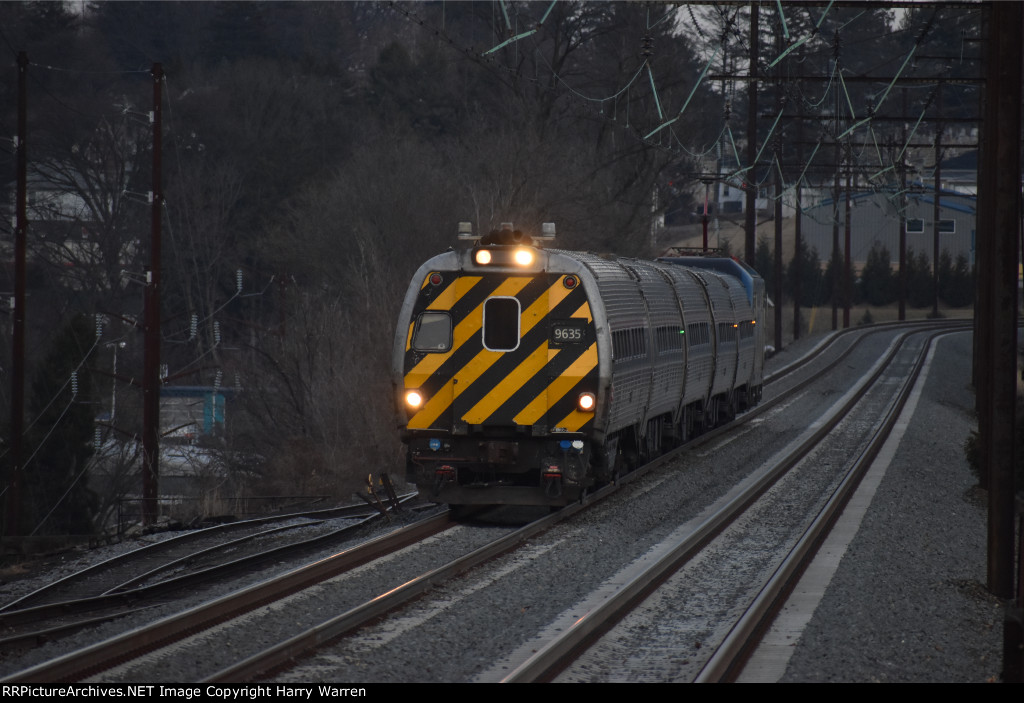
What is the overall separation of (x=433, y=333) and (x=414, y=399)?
0.79 metres

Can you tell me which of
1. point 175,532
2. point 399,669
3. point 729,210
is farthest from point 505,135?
point 729,210

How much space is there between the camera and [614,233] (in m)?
40.8

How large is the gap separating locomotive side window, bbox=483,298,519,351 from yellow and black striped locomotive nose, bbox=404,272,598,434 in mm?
11

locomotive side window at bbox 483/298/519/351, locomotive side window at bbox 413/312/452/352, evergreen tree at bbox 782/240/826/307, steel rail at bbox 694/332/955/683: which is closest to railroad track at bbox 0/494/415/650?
locomotive side window at bbox 413/312/452/352

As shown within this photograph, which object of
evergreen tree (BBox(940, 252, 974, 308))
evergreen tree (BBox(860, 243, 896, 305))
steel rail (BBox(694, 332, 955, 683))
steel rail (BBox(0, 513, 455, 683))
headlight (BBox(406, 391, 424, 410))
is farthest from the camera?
evergreen tree (BBox(860, 243, 896, 305))

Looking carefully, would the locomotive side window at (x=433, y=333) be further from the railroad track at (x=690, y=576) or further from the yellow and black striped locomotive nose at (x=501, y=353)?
the railroad track at (x=690, y=576)

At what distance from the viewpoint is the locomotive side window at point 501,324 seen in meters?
14.1

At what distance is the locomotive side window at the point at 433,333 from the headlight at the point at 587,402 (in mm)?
1631

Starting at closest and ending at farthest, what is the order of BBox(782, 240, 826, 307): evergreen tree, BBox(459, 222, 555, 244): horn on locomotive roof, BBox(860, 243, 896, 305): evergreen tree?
1. BBox(459, 222, 555, 244): horn on locomotive roof
2. BBox(860, 243, 896, 305): evergreen tree
3. BBox(782, 240, 826, 307): evergreen tree

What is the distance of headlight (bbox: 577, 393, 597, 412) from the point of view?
1381cm

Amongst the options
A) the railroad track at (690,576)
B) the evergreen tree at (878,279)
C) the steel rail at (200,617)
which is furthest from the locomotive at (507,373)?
the evergreen tree at (878,279)

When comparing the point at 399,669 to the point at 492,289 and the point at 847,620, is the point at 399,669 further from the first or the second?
the point at 492,289

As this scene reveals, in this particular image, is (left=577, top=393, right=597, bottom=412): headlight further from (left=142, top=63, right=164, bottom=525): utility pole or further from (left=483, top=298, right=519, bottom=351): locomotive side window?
(left=142, top=63, right=164, bottom=525): utility pole

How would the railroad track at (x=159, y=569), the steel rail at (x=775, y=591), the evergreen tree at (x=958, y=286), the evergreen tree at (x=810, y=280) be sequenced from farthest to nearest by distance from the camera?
the evergreen tree at (x=810, y=280), the evergreen tree at (x=958, y=286), the railroad track at (x=159, y=569), the steel rail at (x=775, y=591)
